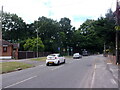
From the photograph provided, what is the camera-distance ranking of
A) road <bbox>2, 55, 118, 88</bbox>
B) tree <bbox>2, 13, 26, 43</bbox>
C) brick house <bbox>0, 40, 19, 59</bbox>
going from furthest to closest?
1. tree <bbox>2, 13, 26, 43</bbox>
2. brick house <bbox>0, 40, 19, 59</bbox>
3. road <bbox>2, 55, 118, 88</bbox>

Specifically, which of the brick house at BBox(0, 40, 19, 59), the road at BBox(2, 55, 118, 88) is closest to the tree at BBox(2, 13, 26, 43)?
the brick house at BBox(0, 40, 19, 59)

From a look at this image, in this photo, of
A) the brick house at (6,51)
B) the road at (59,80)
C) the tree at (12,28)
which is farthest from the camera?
the tree at (12,28)

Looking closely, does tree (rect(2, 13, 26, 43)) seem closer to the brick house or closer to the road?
the brick house

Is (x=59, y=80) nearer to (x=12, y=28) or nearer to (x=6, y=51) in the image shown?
(x=6, y=51)

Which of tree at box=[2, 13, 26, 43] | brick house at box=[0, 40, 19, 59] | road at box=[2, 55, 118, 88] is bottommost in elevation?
road at box=[2, 55, 118, 88]

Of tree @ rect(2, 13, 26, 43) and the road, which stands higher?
tree @ rect(2, 13, 26, 43)

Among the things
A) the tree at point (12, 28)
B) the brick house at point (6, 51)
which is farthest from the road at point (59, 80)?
the tree at point (12, 28)

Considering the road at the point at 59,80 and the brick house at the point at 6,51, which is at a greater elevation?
the brick house at the point at 6,51

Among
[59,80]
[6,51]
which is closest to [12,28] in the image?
[6,51]

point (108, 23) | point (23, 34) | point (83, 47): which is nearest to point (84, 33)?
point (83, 47)

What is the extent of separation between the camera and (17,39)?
263 ft

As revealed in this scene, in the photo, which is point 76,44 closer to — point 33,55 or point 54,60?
point 33,55

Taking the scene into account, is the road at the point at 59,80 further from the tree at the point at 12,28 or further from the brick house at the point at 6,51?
the tree at the point at 12,28

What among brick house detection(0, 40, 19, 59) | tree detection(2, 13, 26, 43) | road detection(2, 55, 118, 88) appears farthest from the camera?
tree detection(2, 13, 26, 43)
